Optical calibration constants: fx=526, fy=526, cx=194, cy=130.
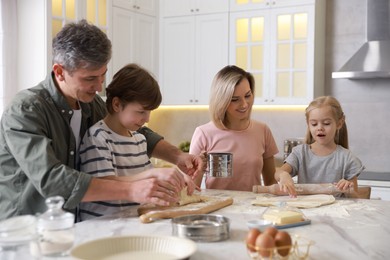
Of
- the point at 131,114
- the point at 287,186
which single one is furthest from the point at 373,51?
the point at 131,114

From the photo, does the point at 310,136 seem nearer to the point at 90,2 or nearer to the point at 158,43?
the point at 90,2

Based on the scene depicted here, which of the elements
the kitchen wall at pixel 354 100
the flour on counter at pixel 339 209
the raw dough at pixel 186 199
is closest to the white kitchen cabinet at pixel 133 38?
the kitchen wall at pixel 354 100

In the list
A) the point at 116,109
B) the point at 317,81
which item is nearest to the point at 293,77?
the point at 317,81

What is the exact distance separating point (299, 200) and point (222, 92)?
767mm

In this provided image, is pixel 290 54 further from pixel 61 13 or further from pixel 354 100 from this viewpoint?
pixel 61 13

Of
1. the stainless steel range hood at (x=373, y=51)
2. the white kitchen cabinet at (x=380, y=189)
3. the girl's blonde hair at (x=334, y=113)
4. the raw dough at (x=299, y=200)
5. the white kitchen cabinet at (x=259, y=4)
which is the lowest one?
the white kitchen cabinet at (x=380, y=189)

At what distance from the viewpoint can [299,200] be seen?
202 cm

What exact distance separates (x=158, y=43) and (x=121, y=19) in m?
0.58

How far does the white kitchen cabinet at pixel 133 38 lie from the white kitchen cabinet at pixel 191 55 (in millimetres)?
114

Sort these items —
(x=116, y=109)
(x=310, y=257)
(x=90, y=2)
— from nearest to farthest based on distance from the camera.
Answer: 1. (x=310, y=257)
2. (x=116, y=109)
3. (x=90, y=2)

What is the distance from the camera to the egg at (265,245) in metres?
1.18

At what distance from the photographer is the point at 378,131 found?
4391mm

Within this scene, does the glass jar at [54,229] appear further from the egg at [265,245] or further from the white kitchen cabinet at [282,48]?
the white kitchen cabinet at [282,48]

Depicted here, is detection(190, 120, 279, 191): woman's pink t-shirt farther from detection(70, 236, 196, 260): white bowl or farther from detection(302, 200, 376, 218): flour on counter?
detection(70, 236, 196, 260): white bowl
